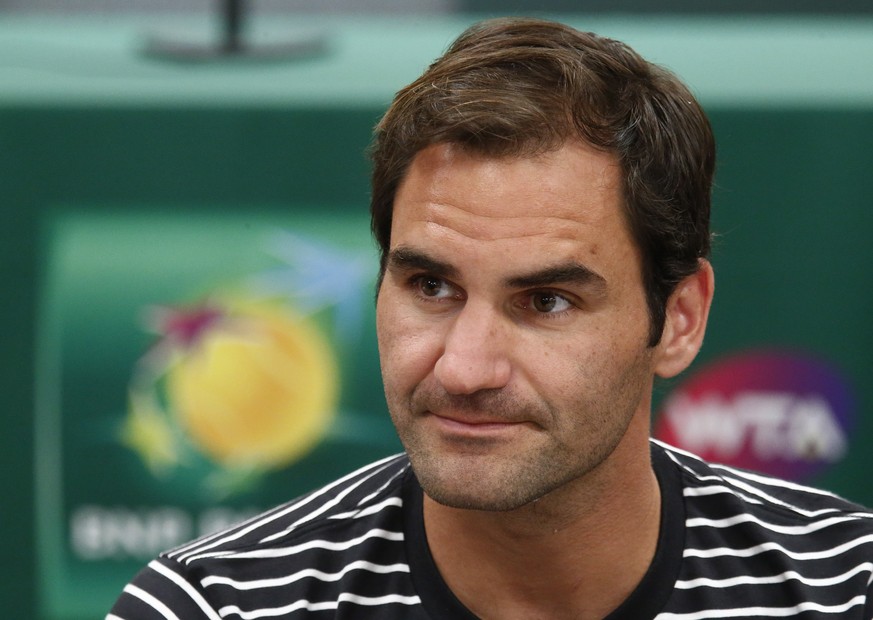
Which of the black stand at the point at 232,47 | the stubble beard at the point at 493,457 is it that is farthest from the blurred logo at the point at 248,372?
the stubble beard at the point at 493,457

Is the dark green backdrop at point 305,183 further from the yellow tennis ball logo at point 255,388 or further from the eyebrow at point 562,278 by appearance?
the eyebrow at point 562,278

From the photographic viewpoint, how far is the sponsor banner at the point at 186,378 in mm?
3014

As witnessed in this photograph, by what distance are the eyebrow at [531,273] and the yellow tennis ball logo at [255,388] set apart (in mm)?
1116

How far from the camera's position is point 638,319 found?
1977 millimetres

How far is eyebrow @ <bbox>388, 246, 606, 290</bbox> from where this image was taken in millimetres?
1848

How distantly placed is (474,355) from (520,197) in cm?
→ 22

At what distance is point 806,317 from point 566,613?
49.4 inches

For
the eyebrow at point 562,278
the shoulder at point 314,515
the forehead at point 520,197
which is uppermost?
the forehead at point 520,197

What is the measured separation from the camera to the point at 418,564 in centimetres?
205

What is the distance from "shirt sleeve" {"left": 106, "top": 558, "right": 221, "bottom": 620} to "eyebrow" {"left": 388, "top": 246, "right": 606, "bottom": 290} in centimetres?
54

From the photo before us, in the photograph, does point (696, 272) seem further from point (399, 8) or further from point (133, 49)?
point (399, 8)

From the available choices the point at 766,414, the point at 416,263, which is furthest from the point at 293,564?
the point at 766,414

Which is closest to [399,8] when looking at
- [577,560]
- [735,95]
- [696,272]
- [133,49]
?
[133,49]

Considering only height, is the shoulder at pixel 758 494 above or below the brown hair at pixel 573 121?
below
